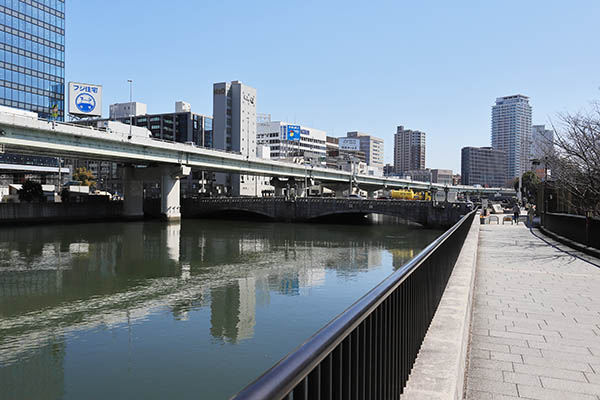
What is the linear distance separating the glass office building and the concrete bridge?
2979 centimetres

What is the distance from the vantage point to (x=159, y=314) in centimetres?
1334

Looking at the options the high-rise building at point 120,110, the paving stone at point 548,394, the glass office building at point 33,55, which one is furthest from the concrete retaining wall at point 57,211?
the high-rise building at point 120,110

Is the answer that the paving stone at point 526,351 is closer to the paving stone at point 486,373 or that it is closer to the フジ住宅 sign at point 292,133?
the paving stone at point 486,373

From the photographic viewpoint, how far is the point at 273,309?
14.0 metres

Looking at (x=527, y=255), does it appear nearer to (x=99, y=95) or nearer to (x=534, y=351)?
(x=534, y=351)

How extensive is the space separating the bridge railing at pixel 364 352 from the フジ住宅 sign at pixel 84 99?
58.9m

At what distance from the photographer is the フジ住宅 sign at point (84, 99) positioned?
5472cm

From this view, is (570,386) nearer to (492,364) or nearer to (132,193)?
(492,364)

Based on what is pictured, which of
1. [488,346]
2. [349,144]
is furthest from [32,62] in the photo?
[349,144]

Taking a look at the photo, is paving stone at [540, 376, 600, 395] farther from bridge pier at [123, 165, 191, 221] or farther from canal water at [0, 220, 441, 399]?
bridge pier at [123, 165, 191, 221]

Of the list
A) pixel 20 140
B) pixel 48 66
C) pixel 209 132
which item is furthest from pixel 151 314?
pixel 209 132

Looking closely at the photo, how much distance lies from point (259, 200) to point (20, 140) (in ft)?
105

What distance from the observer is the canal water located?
28.7 ft

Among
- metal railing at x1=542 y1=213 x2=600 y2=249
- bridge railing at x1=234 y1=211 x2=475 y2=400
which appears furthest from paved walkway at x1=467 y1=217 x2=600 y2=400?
metal railing at x1=542 y1=213 x2=600 y2=249
